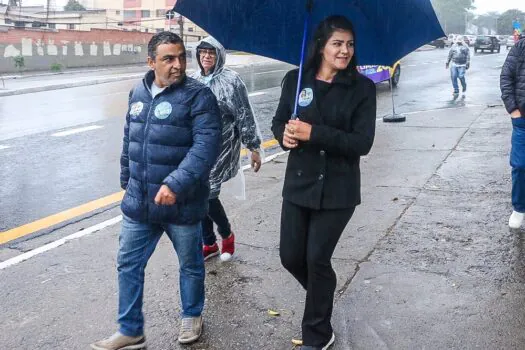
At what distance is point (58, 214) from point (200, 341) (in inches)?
124

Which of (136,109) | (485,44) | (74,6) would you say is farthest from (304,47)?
(74,6)

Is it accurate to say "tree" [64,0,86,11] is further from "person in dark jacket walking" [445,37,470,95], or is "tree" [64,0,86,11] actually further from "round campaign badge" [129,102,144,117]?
"round campaign badge" [129,102,144,117]

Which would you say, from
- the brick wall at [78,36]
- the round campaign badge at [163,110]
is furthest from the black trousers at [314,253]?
the brick wall at [78,36]

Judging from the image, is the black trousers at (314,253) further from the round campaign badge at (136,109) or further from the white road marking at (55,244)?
the white road marking at (55,244)

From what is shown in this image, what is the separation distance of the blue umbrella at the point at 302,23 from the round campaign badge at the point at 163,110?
59 cm

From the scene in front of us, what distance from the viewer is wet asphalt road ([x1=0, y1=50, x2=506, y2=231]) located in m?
6.69

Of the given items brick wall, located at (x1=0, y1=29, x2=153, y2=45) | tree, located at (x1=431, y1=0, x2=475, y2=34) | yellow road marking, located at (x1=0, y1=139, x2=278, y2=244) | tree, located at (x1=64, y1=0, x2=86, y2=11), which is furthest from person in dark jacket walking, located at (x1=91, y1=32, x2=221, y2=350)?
tree, located at (x1=64, y1=0, x2=86, y2=11)

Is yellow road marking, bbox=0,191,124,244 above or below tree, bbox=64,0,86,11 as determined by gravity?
below

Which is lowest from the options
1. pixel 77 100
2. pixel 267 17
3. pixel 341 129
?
pixel 77 100

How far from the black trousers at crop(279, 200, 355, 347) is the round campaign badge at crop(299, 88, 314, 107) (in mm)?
519

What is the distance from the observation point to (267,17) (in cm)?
334

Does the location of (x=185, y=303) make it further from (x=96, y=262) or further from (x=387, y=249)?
(x=387, y=249)

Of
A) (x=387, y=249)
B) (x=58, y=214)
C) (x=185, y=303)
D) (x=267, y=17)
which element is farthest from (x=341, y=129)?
(x=58, y=214)

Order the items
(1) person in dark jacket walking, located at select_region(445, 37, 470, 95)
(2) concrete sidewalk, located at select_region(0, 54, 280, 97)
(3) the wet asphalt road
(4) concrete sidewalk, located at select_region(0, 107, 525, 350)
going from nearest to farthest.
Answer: (4) concrete sidewalk, located at select_region(0, 107, 525, 350), (3) the wet asphalt road, (1) person in dark jacket walking, located at select_region(445, 37, 470, 95), (2) concrete sidewalk, located at select_region(0, 54, 280, 97)
